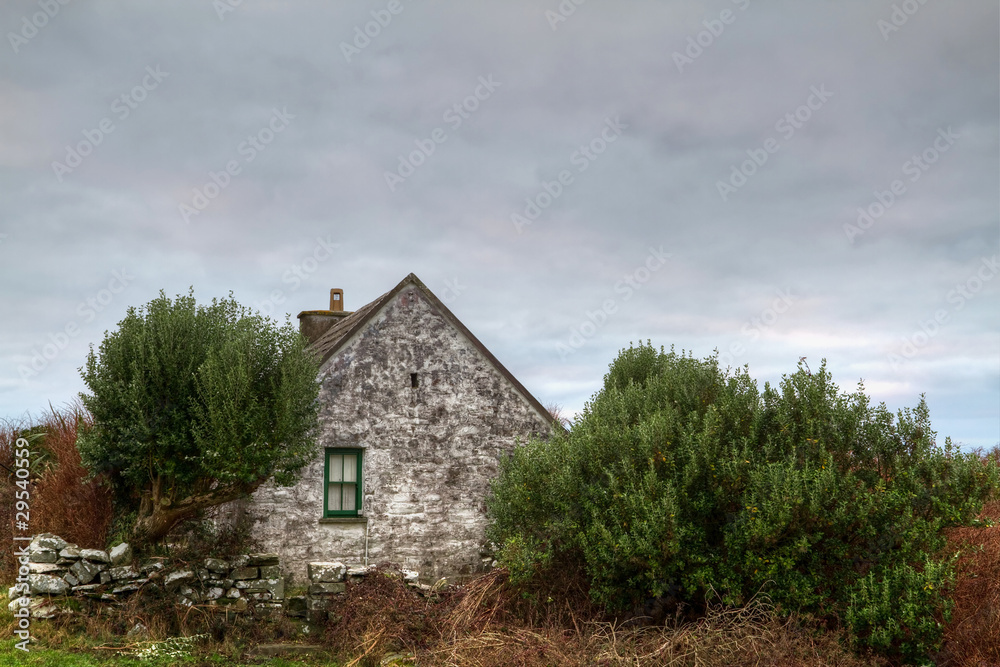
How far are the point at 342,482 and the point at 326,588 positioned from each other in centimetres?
321

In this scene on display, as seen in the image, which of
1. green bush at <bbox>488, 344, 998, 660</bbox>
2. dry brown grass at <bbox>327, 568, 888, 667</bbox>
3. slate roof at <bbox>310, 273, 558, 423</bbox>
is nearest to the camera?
dry brown grass at <bbox>327, 568, 888, 667</bbox>

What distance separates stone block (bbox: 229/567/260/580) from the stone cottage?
188 cm

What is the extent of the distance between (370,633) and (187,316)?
6.00m

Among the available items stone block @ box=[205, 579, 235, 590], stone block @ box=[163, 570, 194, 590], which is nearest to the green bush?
stone block @ box=[205, 579, 235, 590]

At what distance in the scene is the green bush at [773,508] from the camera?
34.6 feet

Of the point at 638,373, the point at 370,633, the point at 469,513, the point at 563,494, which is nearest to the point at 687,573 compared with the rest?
the point at 563,494

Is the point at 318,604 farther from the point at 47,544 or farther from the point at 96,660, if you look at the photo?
the point at 47,544

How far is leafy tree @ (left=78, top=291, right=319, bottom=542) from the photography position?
12.5 m

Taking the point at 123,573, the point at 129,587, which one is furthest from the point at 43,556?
the point at 129,587

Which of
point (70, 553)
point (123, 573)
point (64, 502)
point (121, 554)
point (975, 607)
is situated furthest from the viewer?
point (64, 502)

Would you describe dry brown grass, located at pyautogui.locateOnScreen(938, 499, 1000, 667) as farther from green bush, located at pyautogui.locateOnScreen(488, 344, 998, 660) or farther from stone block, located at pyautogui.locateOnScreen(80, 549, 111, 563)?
stone block, located at pyautogui.locateOnScreen(80, 549, 111, 563)

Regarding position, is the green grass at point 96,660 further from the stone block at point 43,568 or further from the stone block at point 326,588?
the stone block at point 326,588

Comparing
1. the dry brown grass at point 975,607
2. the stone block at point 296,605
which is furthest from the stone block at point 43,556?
the dry brown grass at point 975,607

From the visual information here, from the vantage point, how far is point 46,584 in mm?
12250
